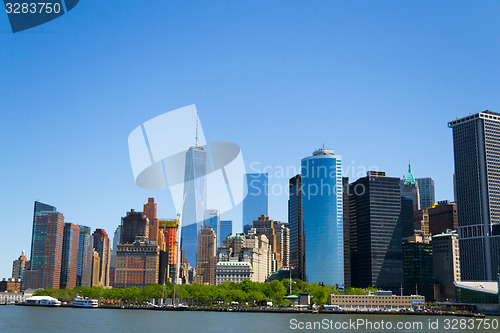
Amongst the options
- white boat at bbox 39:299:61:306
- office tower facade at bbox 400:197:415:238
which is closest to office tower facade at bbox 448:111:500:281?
office tower facade at bbox 400:197:415:238

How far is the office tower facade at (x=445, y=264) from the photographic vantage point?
173000 mm

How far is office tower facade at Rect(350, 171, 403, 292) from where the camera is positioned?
168m

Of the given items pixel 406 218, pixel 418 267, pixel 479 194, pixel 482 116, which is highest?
pixel 482 116

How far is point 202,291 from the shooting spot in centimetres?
14350

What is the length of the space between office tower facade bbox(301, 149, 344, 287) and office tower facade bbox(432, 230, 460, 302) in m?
30.1

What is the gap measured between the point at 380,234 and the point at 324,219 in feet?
54.1

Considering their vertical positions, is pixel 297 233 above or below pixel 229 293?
above

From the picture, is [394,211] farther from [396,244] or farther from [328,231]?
[328,231]

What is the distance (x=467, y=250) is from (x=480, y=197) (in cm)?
1435

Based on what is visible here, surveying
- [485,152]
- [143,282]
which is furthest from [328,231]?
[143,282]

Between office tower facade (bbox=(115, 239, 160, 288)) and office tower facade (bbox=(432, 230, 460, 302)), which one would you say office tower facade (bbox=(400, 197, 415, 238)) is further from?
office tower facade (bbox=(115, 239, 160, 288))

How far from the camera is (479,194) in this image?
15538cm

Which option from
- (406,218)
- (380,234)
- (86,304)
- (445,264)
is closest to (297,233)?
(380,234)

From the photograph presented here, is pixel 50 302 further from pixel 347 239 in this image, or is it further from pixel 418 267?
pixel 418 267
